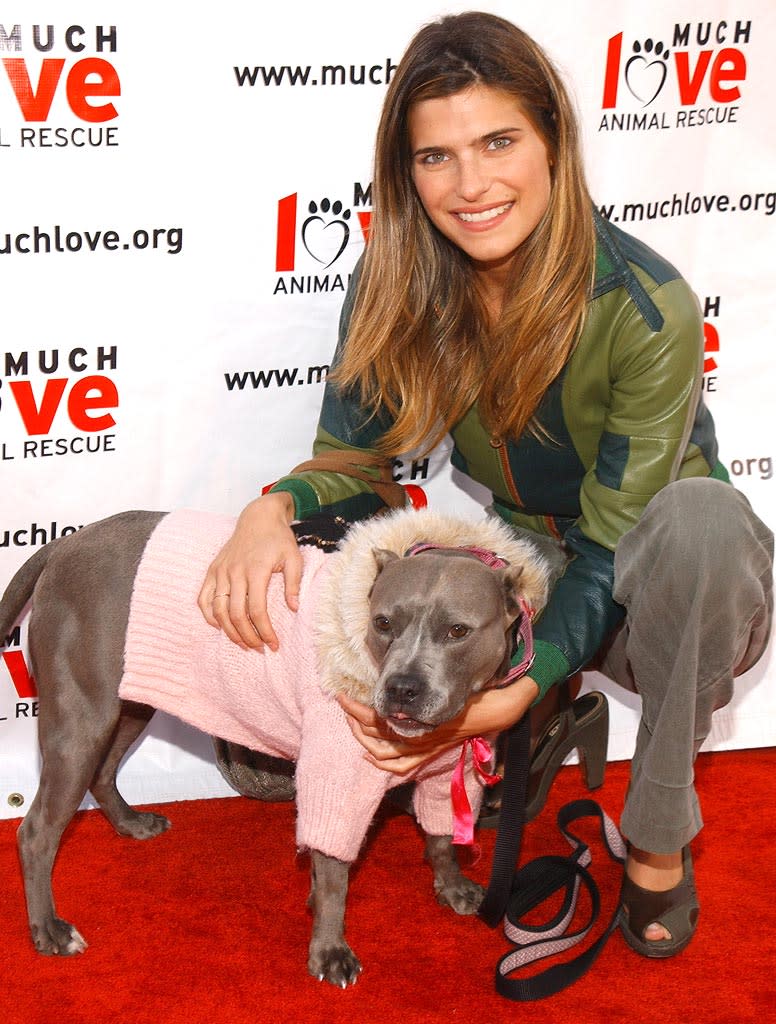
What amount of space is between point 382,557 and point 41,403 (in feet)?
3.34

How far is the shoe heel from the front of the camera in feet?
8.83

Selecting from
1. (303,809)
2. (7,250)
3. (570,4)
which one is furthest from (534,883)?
(570,4)

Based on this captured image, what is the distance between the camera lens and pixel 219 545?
2.19 m

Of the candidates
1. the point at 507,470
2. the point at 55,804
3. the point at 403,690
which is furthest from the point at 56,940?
the point at 507,470

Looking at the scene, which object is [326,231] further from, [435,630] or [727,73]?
[435,630]

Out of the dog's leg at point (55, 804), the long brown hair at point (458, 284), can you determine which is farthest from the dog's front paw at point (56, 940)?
the long brown hair at point (458, 284)

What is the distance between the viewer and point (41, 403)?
258 cm

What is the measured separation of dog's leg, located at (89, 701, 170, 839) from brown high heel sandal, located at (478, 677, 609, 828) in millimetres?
753

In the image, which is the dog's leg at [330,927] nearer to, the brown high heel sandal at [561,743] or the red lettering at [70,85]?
the brown high heel sandal at [561,743]

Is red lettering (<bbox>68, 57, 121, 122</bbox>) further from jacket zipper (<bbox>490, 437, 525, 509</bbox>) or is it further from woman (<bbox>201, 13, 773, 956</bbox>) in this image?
jacket zipper (<bbox>490, 437, 525, 509</bbox>)

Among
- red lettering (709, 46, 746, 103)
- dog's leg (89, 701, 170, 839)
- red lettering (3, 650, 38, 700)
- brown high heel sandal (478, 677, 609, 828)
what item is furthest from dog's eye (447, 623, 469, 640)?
red lettering (709, 46, 746, 103)

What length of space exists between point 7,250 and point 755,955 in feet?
6.77

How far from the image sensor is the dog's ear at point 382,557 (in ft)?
6.54

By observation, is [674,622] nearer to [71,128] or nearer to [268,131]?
[268,131]
